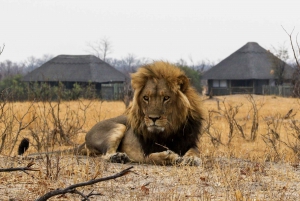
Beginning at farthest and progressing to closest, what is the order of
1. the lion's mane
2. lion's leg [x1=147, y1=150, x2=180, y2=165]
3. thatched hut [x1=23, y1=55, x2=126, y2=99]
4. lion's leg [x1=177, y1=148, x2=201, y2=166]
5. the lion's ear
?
thatched hut [x1=23, y1=55, x2=126, y2=99], the lion's ear, the lion's mane, lion's leg [x1=147, y1=150, x2=180, y2=165], lion's leg [x1=177, y1=148, x2=201, y2=166]

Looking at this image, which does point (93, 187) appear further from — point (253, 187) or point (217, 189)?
point (253, 187)

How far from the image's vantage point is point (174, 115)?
6.44m

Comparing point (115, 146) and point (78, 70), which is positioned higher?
point (78, 70)

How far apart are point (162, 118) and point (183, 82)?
23.3 inches

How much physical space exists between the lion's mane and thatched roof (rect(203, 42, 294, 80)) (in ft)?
126

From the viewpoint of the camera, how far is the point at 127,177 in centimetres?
528

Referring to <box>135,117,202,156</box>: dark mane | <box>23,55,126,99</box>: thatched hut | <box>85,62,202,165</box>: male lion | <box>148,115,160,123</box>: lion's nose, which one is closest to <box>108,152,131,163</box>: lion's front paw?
<box>85,62,202,165</box>: male lion

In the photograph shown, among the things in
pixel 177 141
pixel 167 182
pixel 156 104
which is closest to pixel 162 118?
pixel 156 104

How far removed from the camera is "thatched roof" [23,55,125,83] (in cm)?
4391

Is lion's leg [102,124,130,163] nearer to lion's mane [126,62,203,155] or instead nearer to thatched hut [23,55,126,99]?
lion's mane [126,62,203,155]

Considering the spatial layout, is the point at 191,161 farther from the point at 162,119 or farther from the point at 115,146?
the point at 115,146

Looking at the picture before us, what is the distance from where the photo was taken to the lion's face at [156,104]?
628 centimetres

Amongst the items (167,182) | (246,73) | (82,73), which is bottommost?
(167,182)

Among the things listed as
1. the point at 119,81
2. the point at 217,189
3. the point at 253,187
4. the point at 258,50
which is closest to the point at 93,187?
the point at 217,189
